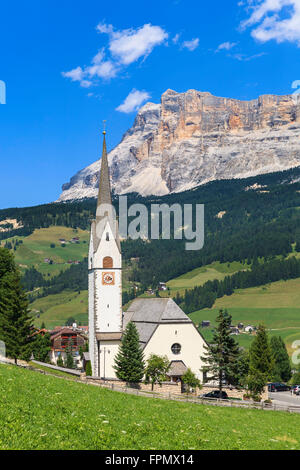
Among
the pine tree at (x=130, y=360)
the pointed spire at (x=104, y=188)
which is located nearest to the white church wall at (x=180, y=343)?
the pine tree at (x=130, y=360)

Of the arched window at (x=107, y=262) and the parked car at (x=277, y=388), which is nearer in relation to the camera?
the arched window at (x=107, y=262)

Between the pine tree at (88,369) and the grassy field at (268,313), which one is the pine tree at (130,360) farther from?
the grassy field at (268,313)

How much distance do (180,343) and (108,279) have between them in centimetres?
1375

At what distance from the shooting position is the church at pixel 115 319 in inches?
2817

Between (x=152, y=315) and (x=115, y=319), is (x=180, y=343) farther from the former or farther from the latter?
A: (x=115, y=319)

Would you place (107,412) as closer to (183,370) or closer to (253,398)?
(253,398)

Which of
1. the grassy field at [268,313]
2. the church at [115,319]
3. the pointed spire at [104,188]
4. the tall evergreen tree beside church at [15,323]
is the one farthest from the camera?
the grassy field at [268,313]

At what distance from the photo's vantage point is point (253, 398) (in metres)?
56.1

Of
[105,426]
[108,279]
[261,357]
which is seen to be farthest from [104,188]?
[105,426]

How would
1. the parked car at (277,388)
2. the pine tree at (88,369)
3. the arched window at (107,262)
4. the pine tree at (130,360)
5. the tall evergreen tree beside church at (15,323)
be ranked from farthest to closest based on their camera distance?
the parked car at (277,388)
the arched window at (107,262)
the pine tree at (88,369)
the pine tree at (130,360)
the tall evergreen tree beside church at (15,323)

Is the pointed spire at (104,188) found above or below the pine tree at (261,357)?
above

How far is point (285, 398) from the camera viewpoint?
66688 mm

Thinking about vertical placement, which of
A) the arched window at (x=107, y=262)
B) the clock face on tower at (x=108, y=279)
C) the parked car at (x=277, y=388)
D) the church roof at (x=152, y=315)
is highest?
the arched window at (x=107, y=262)
